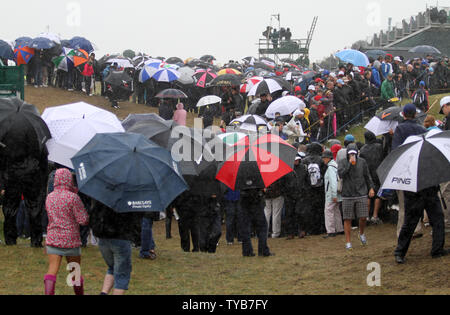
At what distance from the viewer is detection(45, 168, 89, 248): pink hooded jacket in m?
7.93

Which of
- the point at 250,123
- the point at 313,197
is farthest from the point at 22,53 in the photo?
the point at 313,197

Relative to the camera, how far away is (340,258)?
11539mm

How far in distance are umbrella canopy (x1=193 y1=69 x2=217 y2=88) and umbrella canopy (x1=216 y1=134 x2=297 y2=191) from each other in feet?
57.0

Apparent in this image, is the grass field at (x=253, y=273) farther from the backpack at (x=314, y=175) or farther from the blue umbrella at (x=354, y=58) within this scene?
the blue umbrella at (x=354, y=58)

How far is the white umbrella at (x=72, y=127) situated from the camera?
1041 centimetres

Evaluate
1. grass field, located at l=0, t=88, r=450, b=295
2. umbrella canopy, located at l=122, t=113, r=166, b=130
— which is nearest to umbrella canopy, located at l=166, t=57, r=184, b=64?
umbrella canopy, located at l=122, t=113, r=166, b=130

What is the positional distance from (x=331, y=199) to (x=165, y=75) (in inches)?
605

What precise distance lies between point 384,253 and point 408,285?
6.54 feet

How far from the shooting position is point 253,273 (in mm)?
10492

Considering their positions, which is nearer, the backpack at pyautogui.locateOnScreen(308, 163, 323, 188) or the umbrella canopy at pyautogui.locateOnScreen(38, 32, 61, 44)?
the backpack at pyautogui.locateOnScreen(308, 163, 323, 188)

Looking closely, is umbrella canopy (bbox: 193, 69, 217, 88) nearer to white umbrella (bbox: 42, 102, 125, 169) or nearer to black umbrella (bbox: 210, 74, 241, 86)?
black umbrella (bbox: 210, 74, 241, 86)

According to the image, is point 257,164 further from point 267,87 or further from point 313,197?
point 267,87
